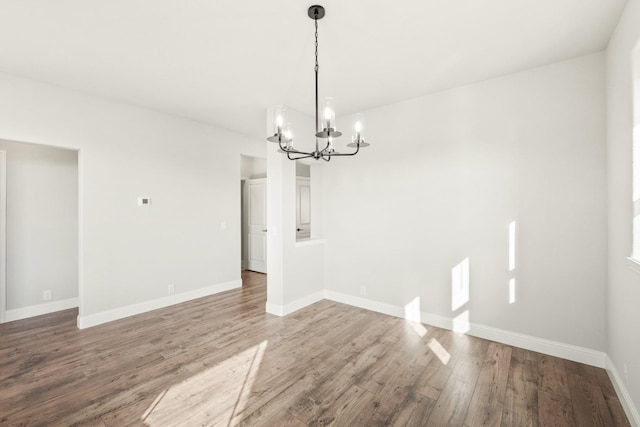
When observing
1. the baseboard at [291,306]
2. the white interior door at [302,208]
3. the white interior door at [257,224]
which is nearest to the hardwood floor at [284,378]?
the baseboard at [291,306]

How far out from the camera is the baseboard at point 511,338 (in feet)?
8.91

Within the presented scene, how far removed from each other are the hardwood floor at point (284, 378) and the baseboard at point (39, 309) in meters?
0.15

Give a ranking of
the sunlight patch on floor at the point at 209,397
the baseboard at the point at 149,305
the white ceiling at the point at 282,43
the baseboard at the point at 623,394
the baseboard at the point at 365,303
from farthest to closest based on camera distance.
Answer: the baseboard at the point at 365,303
the baseboard at the point at 149,305
the white ceiling at the point at 282,43
the sunlight patch on floor at the point at 209,397
the baseboard at the point at 623,394

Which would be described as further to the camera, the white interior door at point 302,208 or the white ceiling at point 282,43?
the white interior door at point 302,208

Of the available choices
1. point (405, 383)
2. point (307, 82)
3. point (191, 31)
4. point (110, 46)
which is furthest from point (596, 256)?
point (110, 46)

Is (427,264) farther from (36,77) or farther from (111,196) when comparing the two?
(36,77)

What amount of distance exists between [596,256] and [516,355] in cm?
120

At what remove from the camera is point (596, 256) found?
2.68m

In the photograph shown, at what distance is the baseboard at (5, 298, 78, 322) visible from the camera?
150 inches

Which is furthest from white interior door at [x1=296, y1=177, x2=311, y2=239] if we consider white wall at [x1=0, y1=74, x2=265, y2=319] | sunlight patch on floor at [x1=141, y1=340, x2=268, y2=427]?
sunlight patch on floor at [x1=141, y1=340, x2=268, y2=427]

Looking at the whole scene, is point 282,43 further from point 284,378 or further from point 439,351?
point 439,351

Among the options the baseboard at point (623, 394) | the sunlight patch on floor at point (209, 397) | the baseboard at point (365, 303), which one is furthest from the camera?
the baseboard at point (365, 303)

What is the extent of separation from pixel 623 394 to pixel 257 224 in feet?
20.1

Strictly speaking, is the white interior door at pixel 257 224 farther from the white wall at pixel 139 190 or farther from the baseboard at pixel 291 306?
the baseboard at pixel 291 306
